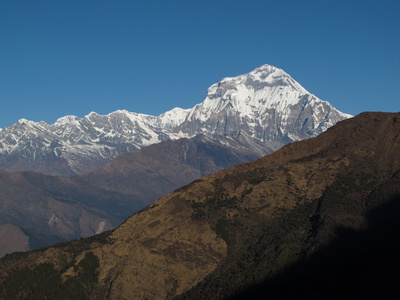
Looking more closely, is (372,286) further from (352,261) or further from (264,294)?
(264,294)

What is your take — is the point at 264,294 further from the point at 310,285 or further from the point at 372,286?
the point at 372,286

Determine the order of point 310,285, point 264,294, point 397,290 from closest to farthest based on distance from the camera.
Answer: point 397,290 → point 310,285 → point 264,294

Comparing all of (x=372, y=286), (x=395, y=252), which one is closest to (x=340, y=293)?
(x=372, y=286)

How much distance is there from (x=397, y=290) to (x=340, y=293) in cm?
1532

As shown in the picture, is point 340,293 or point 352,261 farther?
point 352,261

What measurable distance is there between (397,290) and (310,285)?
26.6 meters

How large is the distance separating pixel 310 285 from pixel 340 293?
11.8 meters

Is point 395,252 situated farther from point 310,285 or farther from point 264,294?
point 264,294

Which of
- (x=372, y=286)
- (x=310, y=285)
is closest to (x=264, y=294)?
(x=310, y=285)

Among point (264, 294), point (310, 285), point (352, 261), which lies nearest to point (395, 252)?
point (352, 261)

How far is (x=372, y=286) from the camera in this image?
561 ft

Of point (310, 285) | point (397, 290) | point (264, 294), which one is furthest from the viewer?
A: point (264, 294)

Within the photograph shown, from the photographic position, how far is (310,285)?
185 m

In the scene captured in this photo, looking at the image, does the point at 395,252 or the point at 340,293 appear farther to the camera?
the point at 395,252
